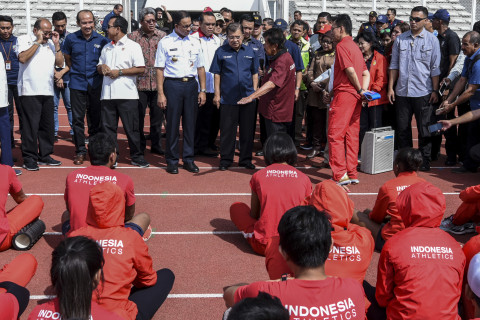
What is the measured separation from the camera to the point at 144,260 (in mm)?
4074

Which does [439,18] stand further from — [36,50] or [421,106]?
[36,50]

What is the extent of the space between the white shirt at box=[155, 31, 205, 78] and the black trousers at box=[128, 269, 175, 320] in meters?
4.42

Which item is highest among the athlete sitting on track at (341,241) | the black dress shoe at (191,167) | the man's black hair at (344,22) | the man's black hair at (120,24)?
the man's black hair at (120,24)

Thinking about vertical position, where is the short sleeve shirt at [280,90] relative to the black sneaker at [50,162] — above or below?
above

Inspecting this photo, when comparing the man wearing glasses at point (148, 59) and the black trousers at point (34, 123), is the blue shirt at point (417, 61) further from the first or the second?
the black trousers at point (34, 123)

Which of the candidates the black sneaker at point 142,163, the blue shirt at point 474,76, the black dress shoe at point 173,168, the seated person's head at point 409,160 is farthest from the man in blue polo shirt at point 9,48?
the blue shirt at point 474,76

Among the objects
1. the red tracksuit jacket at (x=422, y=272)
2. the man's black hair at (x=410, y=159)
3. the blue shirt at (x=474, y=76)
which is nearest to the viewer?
the red tracksuit jacket at (x=422, y=272)

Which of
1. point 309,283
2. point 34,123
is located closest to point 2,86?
point 34,123

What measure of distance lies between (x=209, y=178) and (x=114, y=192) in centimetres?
433

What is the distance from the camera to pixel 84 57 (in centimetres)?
911

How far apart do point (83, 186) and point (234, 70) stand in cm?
402

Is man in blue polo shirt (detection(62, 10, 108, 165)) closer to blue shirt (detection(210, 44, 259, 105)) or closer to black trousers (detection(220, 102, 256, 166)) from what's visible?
blue shirt (detection(210, 44, 259, 105))

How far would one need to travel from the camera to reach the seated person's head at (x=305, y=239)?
293 cm

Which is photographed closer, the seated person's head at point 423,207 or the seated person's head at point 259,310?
the seated person's head at point 259,310
